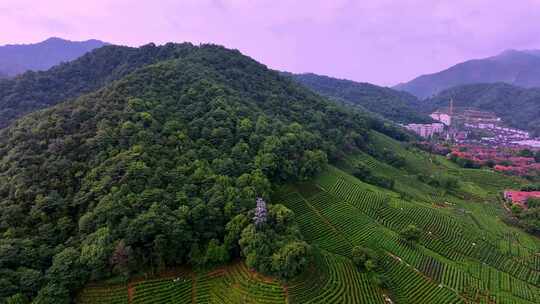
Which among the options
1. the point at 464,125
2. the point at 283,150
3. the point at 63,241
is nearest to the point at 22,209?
the point at 63,241

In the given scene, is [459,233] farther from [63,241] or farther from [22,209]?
[22,209]

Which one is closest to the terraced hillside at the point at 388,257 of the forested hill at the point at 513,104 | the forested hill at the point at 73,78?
the forested hill at the point at 73,78

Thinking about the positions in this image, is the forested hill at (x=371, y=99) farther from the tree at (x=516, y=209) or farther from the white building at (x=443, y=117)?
the tree at (x=516, y=209)

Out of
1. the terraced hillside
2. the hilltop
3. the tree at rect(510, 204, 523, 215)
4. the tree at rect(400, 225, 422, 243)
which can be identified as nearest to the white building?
the hilltop

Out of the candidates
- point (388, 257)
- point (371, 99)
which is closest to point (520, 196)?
point (388, 257)

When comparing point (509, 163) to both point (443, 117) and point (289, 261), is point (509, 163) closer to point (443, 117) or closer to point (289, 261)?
point (289, 261)
